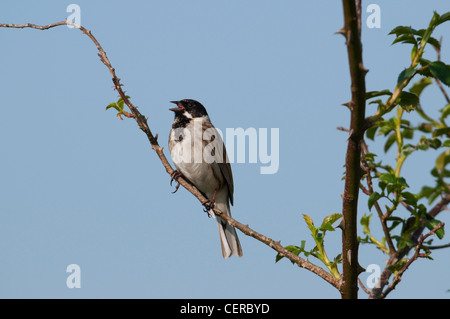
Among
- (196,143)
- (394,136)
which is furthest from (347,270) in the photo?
(196,143)

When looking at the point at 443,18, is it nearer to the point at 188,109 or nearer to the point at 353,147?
the point at 353,147

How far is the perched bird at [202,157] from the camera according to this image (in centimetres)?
545

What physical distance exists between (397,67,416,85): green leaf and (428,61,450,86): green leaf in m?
0.08

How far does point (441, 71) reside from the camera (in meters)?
1.86

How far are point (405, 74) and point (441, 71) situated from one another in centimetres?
12

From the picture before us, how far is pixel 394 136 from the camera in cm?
243

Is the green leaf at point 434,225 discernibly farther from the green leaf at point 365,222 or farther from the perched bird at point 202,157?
the perched bird at point 202,157

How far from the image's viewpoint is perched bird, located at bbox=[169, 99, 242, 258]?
17.9ft

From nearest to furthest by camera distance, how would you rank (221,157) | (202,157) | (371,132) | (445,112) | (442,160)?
1. (442,160)
2. (445,112)
3. (371,132)
4. (202,157)
5. (221,157)

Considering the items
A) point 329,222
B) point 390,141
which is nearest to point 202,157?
point 390,141

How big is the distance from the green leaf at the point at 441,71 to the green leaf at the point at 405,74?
0.08m

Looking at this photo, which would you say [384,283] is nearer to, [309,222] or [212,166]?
[309,222]

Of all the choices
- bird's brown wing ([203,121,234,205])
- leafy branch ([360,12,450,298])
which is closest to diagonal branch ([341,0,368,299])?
leafy branch ([360,12,450,298])

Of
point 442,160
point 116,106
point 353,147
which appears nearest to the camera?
point 442,160
